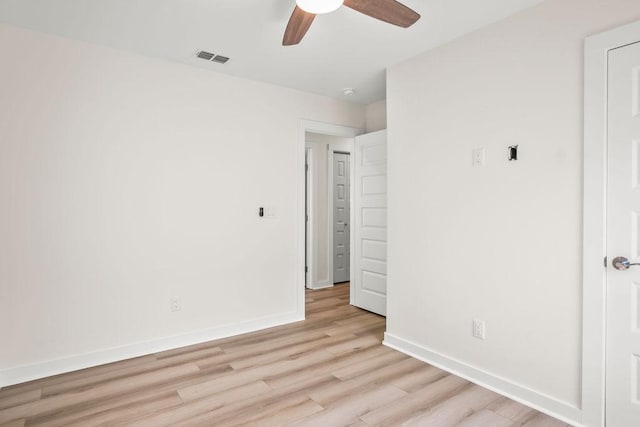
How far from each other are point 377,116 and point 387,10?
2479mm

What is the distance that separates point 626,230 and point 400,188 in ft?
5.23

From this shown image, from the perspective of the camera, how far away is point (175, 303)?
318 centimetres

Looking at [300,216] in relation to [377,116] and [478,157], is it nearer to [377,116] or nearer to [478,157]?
[377,116]

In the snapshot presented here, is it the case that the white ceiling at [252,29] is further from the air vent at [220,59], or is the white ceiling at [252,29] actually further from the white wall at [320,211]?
the white wall at [320,211]

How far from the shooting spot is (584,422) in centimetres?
202

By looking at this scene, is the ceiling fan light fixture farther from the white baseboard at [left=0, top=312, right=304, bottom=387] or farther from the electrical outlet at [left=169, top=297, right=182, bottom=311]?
the white baseboard at [left=0, top=312, right=304, bottom=387]

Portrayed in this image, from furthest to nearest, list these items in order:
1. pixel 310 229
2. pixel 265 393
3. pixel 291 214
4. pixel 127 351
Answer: pixel 310 229, pixel 291 214, pixel 127 351, pixel 265 393

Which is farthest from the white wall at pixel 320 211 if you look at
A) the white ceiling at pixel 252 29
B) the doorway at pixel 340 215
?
the white ceiling at pixel 252 29

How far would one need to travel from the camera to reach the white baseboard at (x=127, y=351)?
255 centimetres

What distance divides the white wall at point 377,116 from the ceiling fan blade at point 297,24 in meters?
2.24

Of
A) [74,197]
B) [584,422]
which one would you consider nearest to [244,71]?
[74,197]

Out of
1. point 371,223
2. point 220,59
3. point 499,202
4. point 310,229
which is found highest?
point 220,59

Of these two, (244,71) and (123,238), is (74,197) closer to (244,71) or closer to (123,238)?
(123,238)

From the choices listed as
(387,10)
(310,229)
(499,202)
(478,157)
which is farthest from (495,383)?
(310,229)
